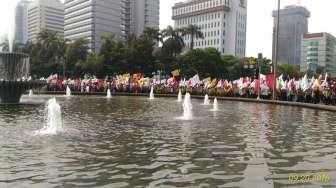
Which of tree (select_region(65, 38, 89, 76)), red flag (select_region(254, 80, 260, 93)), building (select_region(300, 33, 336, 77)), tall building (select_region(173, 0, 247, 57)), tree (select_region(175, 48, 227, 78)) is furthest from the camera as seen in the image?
tall building (select_region(173, 0, 247, 57))

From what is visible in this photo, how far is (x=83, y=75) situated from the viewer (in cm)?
10169

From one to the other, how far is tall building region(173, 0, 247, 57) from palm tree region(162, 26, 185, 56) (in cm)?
7566

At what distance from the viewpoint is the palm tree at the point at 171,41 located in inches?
3883

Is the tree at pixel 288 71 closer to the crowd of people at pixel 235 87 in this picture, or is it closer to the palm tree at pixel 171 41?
the palm tree at pixel 171 41

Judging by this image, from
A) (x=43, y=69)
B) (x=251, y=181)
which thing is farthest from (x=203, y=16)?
(x=251, y=181)

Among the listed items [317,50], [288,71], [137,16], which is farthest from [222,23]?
[288,71]

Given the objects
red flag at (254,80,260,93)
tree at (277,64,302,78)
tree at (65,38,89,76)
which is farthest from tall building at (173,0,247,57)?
red flag at (254,80,260,93)

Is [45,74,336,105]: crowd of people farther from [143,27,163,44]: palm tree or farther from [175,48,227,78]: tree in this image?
[143,27,163,44]: palm tree

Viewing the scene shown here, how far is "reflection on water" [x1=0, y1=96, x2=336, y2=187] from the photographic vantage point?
32.8 feet

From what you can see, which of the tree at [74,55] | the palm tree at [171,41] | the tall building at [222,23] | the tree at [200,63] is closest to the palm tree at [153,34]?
the palm tree at [171,41]

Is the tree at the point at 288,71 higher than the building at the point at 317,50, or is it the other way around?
the building at the point at 317,50

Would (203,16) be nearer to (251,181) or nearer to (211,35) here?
(211,35)

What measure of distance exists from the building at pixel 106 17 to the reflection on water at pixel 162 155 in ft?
456

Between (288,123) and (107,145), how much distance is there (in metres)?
11.2
